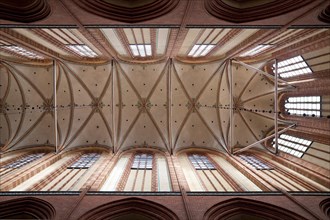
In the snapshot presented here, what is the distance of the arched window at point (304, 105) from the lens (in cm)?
1597

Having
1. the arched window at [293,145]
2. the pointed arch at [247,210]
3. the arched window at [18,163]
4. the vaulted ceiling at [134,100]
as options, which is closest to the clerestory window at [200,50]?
the vaulted ceiling at [134,100]

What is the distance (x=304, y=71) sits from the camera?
53.3 feet

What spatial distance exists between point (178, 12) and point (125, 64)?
1111 centimetres

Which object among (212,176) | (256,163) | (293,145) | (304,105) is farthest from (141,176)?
(304,105)

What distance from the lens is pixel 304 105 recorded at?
1723cm

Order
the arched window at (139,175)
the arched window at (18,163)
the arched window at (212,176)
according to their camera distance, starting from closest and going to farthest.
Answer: the arched window at (139,175) < the arched window at (212,176) < the arched window at (18,163)

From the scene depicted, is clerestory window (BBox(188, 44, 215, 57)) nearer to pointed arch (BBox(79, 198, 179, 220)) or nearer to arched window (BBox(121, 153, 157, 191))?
arched window (BBox(121, 153, 157, 191))

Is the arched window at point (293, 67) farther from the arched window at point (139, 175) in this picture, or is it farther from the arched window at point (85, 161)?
the arched window at point (85, 161)

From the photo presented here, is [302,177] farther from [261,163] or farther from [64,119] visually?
[64,119]

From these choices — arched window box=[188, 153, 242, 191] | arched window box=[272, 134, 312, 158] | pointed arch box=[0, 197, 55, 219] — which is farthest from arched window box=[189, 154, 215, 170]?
pointed arch box=[0, 197, 55, 219]

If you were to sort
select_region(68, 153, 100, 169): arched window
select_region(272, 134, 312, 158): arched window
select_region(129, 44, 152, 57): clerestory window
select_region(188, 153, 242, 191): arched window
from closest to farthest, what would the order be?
select_region(188, 153, 242, 191): arched window
select_region(68, 153, 100, 169): arched window
select_region(129, 44, 152, 57): clerestory window
select_region(272, 134, 312, 158): arched window

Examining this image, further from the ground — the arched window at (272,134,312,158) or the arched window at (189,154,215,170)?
the arched window at (272,134,312,158)

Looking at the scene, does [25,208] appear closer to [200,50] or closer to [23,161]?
[23,161]

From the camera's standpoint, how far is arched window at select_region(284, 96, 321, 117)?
16.0 m
